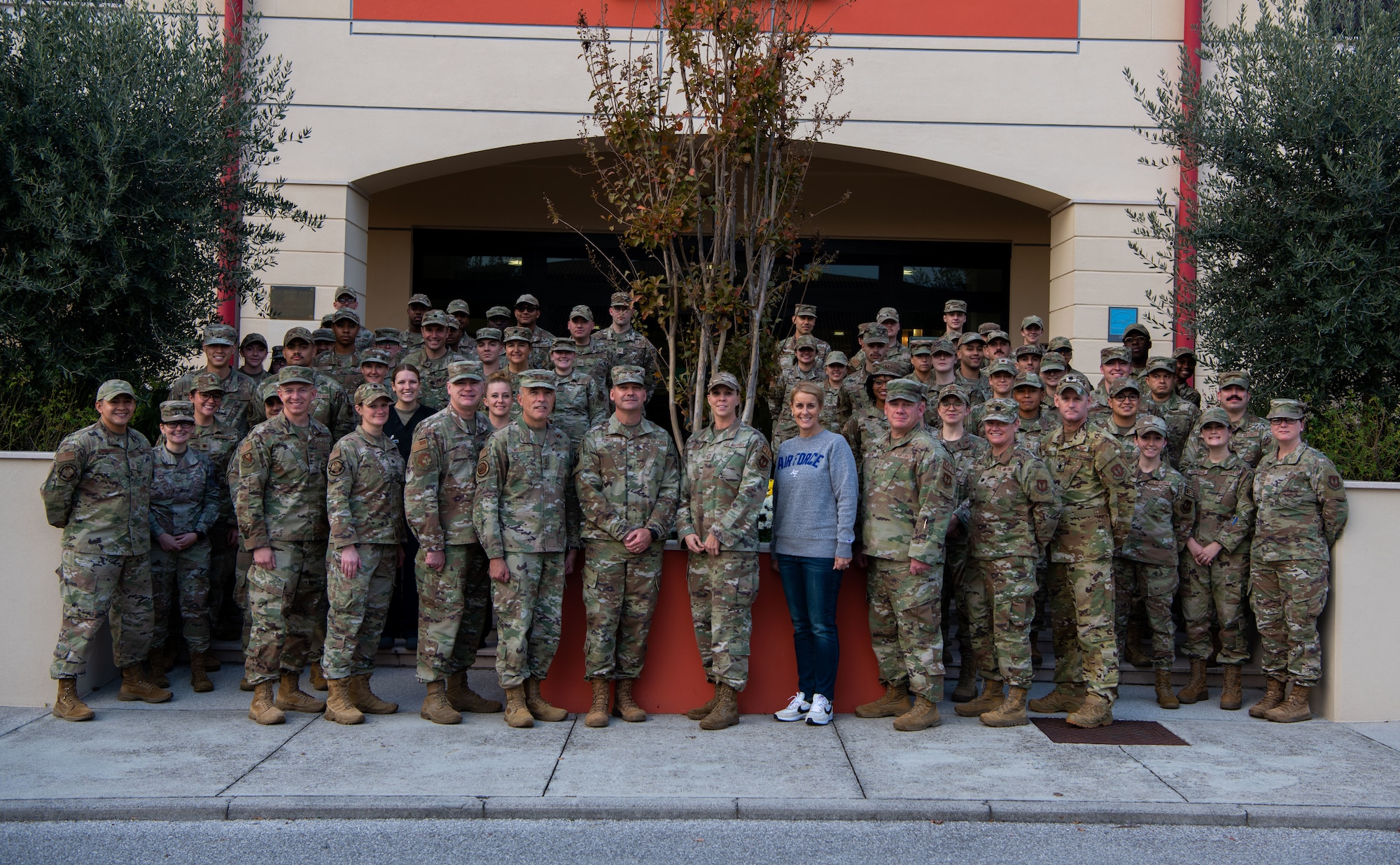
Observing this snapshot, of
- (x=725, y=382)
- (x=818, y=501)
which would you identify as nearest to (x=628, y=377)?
(x=725, y=382)

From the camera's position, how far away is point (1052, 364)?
809 cm

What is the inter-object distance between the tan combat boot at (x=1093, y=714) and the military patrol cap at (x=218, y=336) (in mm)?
6170

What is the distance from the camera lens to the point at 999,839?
4688 mm

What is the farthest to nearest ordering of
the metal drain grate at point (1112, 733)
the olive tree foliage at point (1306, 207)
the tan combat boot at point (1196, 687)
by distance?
the olive tree foliage at point (1306, 207) < the tan combat boot at point (1196, 687) < the metal drain grate at point (1112, 733)

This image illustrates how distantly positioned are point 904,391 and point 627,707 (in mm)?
2493

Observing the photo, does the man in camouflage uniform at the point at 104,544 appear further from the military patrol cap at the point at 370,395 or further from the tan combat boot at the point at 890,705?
the tan combat boot at the point at 890,705

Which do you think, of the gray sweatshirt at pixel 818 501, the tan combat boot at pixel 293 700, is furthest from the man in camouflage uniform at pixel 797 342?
the tan combat boot at pixel 293 700

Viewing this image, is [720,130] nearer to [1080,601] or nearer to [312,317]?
[1080,601]

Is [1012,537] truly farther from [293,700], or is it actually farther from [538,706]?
[293,700]

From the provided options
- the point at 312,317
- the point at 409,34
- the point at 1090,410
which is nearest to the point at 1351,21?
the point at 1090,410

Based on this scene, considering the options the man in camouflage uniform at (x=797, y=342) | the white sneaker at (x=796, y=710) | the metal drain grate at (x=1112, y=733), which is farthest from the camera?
the man in camouflage uniform at (x=797, y=342)

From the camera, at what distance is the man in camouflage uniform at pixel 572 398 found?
789 cm

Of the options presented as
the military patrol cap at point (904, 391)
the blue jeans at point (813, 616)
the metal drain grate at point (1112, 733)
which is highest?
the military patrol cap at point (904, 391)

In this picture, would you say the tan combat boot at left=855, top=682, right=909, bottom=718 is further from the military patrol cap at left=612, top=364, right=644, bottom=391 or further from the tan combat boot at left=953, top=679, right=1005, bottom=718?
the military patrol cap at left=612, top=364, right=644, bottom=391
